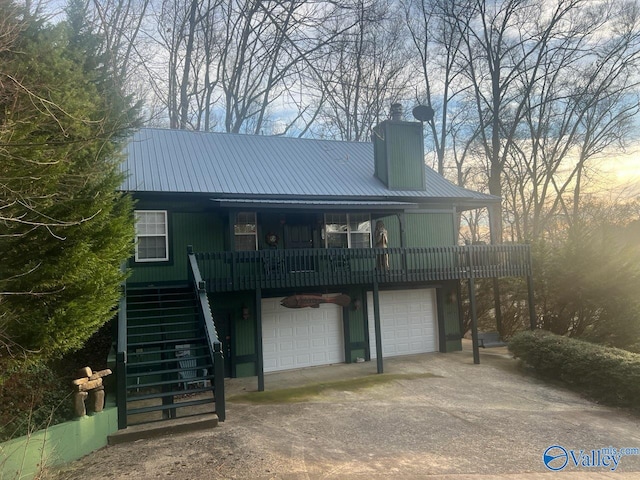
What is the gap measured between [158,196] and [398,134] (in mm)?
8264

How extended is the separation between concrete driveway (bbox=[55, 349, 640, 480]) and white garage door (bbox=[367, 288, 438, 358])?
3194mm

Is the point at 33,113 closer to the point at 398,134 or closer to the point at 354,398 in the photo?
the point at 354,398

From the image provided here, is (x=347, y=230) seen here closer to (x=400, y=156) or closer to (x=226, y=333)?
(x=400, y=156)

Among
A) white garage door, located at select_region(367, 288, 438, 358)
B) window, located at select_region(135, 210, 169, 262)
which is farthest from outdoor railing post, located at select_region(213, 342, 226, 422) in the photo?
white garage door, located at select_region(367, 288, 438, 358)

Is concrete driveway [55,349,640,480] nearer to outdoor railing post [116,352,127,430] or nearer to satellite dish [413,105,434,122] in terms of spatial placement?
outdoor railing post [116,352,127,430]

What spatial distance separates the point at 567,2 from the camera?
71.2ft

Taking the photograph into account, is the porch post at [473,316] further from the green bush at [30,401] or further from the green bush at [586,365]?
the green bush at [30,401]

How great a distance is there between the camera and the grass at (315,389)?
913 cm

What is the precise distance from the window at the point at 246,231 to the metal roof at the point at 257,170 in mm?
748

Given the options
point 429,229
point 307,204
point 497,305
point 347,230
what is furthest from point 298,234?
point 497,305

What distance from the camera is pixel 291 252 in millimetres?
10906

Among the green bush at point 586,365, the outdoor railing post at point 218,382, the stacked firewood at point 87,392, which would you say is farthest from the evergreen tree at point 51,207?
the green bush at point 586,365

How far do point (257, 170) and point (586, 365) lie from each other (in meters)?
10.3

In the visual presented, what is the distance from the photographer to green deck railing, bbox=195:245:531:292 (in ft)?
34.0
